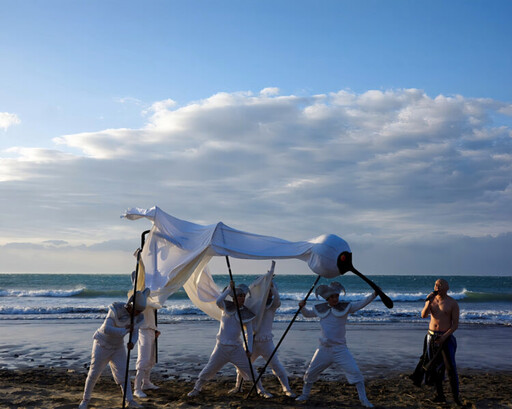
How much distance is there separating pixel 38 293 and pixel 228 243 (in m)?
33.8

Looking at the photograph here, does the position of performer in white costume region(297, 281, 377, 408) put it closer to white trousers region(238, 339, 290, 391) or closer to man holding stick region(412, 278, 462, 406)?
white trousers region(238, 339, 290, 391)

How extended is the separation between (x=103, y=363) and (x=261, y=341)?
7.83 ft

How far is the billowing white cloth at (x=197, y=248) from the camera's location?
23.3ft

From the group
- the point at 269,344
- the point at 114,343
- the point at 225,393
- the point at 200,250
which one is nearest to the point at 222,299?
the point at 200,250

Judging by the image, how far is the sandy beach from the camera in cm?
777

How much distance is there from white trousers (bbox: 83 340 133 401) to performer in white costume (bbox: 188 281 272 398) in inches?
48.7

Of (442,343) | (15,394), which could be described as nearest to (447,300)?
(442,343)

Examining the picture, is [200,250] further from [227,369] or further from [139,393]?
[227,369]

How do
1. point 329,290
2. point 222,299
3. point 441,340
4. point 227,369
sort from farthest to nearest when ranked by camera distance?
point 227,369, point 222,299, point 329,290, point 441,340

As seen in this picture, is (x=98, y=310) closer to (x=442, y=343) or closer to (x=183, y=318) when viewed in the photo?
(x=183, y=318)

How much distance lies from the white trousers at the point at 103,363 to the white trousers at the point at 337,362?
2.65 meters

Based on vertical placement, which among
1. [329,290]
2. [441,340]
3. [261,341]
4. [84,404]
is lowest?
[84,404]

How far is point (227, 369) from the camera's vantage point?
10.6 metres

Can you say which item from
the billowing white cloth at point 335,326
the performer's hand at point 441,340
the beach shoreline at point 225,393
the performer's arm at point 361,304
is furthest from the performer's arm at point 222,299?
the performer's hand at point 441,340
